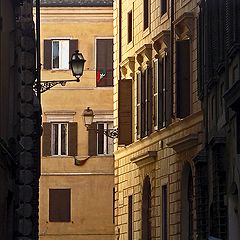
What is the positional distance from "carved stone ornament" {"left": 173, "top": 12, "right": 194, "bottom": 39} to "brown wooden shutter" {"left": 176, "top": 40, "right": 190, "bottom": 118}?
33 cm

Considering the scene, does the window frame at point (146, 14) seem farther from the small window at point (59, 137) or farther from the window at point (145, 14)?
the small window at point (59, 137)

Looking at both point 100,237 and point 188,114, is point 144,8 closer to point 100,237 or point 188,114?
point 188,114

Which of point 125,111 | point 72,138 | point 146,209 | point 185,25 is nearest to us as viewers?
point 185,25

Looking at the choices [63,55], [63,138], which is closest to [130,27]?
[63,55]

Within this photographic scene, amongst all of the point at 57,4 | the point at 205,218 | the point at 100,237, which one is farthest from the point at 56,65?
the point at 205,218

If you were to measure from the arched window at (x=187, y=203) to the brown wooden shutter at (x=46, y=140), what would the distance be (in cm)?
1908

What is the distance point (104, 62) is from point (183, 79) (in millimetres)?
19293

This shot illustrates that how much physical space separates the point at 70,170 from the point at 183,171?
1941cm

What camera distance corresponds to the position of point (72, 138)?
2141 inches

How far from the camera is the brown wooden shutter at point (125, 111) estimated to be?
140ft

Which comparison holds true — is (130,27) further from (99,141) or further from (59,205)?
(59,205)

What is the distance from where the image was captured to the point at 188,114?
3481 cm

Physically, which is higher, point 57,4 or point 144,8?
point 57,4

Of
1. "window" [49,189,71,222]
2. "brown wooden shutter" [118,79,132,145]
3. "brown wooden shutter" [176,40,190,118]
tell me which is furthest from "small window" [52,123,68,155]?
"brown wooden shutter" [176,40,190,118]
